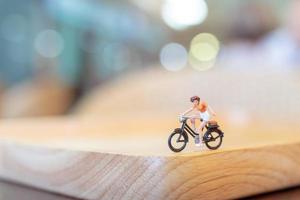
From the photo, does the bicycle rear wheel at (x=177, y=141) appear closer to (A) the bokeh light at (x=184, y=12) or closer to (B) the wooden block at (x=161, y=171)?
(B) the wooden block at (x=161, y=171)

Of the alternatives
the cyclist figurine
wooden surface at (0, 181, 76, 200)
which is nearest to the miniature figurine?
the cyclist figurine

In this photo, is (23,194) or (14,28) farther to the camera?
(14,28)

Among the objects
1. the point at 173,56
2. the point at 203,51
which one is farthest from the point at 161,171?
the point at 173,56

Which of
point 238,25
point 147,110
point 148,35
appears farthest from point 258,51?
point 148,35

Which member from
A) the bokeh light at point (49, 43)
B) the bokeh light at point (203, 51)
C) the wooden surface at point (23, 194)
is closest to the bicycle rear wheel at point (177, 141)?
the wooden surface at point (23, 194)

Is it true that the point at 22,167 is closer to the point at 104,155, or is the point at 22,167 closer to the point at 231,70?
the point at 104,155

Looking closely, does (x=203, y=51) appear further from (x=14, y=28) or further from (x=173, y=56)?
(x=14, y=28)
